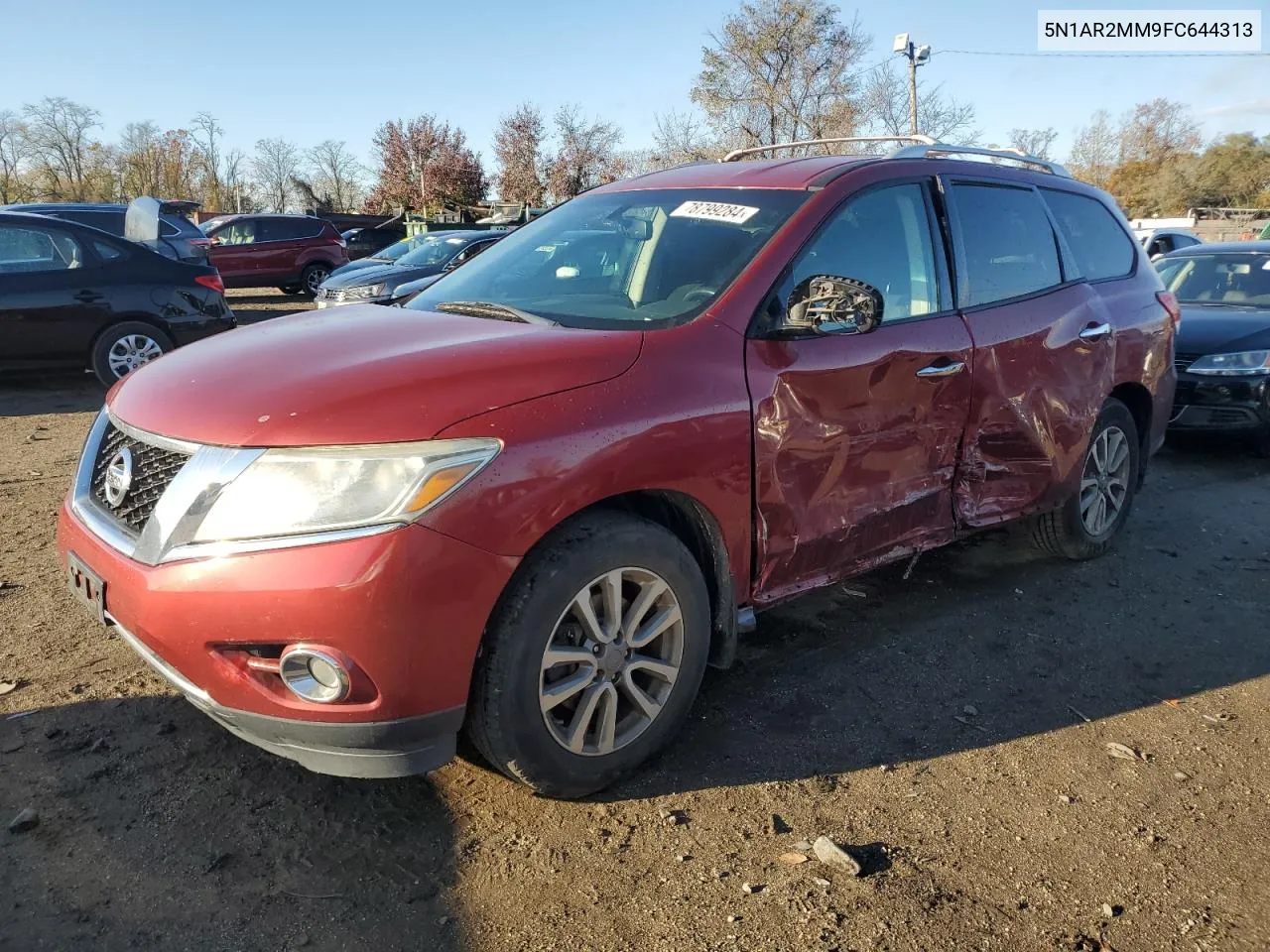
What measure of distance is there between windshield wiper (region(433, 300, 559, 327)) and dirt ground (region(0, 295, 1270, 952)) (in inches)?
55.6

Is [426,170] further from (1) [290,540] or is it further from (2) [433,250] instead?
(1) [290,540]

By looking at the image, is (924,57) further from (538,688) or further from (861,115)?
(538,688)

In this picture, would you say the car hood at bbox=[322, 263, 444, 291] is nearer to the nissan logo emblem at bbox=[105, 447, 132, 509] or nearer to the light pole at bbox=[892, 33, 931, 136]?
the nissan logo emblem at bbox=[105, 447, 132, 509]

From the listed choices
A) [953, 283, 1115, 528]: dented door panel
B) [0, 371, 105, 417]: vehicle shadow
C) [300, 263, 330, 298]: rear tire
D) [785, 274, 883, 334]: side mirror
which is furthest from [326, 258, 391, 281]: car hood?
[785, 274, 883, 334]: side mirror

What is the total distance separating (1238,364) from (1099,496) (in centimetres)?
299

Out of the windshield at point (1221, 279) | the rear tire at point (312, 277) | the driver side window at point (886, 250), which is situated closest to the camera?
the driver side window at point (886, 250)

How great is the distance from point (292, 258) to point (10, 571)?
16.0 m

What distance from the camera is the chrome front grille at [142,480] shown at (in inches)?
94.3

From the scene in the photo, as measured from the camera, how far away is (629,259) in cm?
333

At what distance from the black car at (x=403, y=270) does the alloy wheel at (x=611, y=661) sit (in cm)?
850

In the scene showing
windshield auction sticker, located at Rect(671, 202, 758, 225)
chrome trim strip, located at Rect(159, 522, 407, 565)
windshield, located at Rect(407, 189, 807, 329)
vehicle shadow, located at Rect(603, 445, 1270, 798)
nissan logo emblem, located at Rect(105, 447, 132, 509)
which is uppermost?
windshield auction sticker, located at Rect(671, 202, 758, 225)

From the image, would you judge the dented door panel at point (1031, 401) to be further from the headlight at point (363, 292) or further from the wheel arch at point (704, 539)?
the headlight at point (363, 292)

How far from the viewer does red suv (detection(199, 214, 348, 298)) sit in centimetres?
1831

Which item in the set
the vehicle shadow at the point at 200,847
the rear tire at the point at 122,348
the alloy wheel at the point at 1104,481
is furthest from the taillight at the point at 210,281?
the alloy wheel at the point at 1104,481
